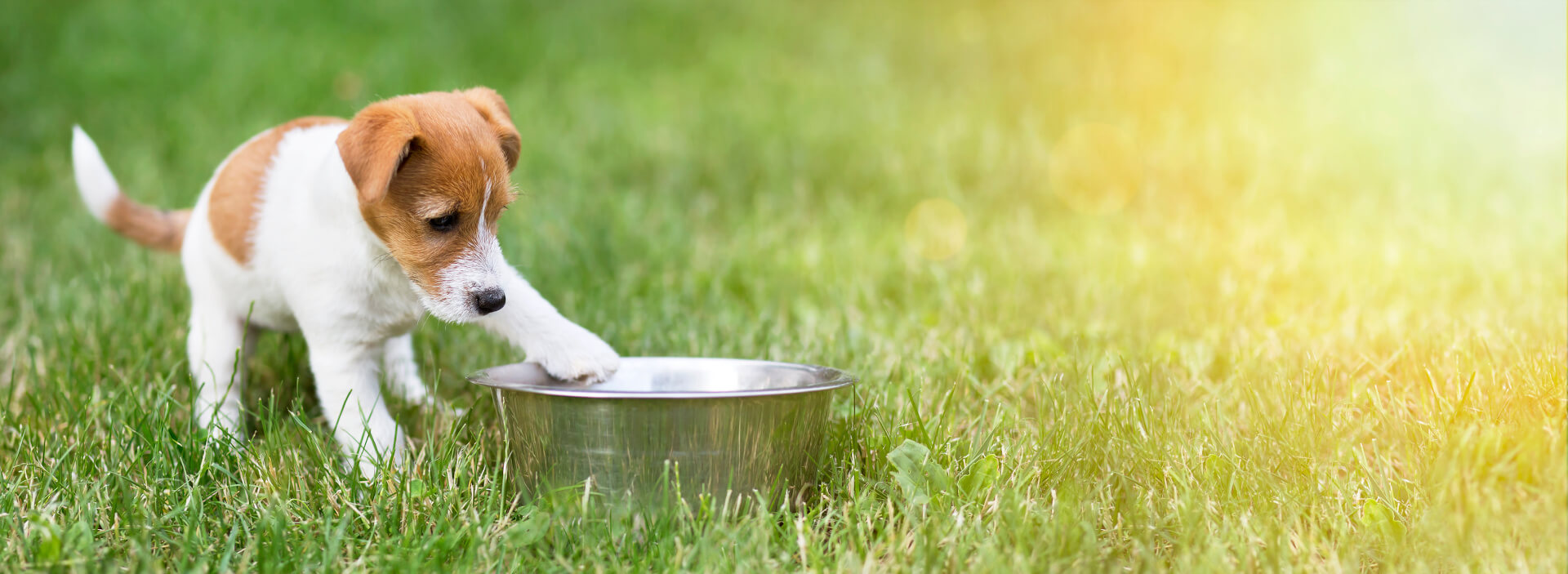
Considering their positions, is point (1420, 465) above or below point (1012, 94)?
below

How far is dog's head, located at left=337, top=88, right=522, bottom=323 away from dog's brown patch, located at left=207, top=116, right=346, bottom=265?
0.53 m

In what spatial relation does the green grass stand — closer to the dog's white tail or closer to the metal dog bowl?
the metal dog bowl

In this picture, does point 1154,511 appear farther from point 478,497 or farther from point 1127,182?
point 1127,182

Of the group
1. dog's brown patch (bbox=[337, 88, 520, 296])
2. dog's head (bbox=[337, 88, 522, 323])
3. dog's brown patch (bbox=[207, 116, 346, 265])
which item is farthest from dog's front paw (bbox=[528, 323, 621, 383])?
dog's brown patch (bbox=[207, 116, 346, 265])

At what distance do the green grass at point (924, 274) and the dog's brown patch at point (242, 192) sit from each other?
40 cm

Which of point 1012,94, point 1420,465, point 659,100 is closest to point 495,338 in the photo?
point 1420,465

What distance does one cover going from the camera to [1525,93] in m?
7.43

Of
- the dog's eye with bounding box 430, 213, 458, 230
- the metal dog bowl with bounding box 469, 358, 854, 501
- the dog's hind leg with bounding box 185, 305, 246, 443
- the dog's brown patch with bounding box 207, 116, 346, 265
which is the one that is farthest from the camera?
the dog's hind leg with bounding box 185, 305, 246, 443

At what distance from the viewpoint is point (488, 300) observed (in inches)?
93.4

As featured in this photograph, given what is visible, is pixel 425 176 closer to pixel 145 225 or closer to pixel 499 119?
pixel 499 119

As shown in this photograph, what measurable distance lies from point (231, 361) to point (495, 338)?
Answer: 82 centimetres

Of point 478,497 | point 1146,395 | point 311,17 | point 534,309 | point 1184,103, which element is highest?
point 311,17

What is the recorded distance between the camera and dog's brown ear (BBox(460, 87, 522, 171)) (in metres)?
2.53

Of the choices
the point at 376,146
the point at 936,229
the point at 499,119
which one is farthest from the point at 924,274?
the point at 376,146
